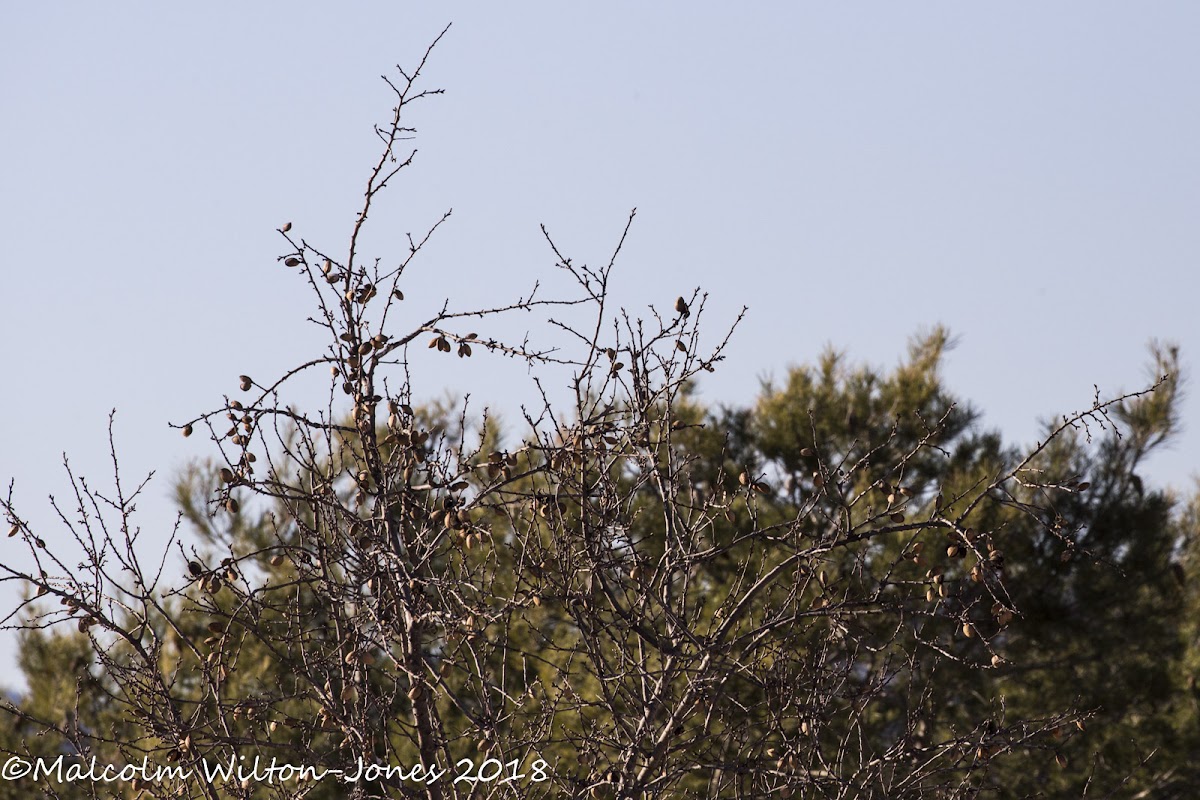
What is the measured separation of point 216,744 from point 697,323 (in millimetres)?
1511

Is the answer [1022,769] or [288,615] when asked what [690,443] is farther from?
[288,615]

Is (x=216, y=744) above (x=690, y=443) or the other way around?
the other way around

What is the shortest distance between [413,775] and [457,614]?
0.55m

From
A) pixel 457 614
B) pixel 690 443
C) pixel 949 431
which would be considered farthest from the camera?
pixel 949 431

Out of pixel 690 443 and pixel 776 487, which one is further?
pixel 776 487

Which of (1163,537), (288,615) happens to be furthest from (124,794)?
(1163,537)

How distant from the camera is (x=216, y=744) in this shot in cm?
297

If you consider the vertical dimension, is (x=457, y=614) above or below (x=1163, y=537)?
below

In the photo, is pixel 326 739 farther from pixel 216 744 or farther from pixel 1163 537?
pixel 1163 537

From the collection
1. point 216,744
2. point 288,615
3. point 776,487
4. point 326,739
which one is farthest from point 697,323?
point 776,487

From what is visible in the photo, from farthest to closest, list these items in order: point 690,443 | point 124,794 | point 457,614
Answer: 1. point 690,443
2. point 124,794
3. point 457,614

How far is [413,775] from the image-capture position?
315 cm

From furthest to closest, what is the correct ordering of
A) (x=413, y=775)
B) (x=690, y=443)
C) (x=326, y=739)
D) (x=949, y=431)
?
(x=949, y=431), (x=690, y=443), (x=326, y=739), (x=413, y=775)

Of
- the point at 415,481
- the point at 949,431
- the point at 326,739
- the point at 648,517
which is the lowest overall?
the point at 415,481
